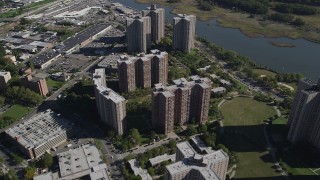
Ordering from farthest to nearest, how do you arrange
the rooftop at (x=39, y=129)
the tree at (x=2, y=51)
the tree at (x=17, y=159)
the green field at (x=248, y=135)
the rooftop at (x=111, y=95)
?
the tree at (x=2, y=51), the rooftop at (x=111, y=95), the rooftop at (x=39, y=129), the tree at (x=17, y=159), the green field at (x=248, y=135)

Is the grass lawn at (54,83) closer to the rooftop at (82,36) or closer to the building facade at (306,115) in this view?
the rooftop at (82,36)

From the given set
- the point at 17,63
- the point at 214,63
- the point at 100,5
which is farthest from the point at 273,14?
the point at 17,63

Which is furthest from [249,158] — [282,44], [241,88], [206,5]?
[206,5]

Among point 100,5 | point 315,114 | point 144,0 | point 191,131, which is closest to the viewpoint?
point 315,114

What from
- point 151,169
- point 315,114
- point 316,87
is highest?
point 316,87

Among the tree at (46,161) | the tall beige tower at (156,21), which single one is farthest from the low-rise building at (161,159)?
the tall beige tower at (156,21)

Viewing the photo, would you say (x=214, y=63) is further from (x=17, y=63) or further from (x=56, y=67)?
(x=17, y=63)

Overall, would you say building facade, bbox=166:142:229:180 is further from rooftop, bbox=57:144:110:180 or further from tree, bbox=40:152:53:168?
tree, bbox=40:152:53:168
